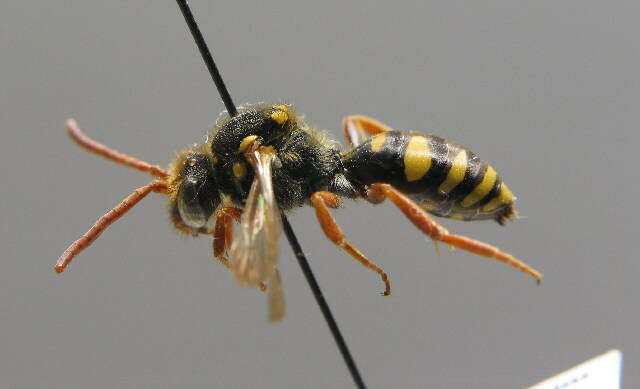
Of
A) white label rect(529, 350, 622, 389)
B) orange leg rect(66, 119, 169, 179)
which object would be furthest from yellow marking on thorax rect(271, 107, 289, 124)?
white label rect(529, 350, 622, 389)

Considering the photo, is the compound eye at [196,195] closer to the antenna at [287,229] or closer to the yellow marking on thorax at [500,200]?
the antenna at [287,229]

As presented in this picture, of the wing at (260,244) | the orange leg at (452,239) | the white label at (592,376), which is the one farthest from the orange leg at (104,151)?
the white label at (592,376)

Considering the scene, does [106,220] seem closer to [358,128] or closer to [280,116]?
[280,116]

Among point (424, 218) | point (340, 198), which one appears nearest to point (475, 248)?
point (424, 218)

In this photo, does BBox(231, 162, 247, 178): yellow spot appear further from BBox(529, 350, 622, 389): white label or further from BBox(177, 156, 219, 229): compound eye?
BBox(529, 350, 622, 389): white label

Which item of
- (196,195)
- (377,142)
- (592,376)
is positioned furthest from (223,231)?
(592,376)
